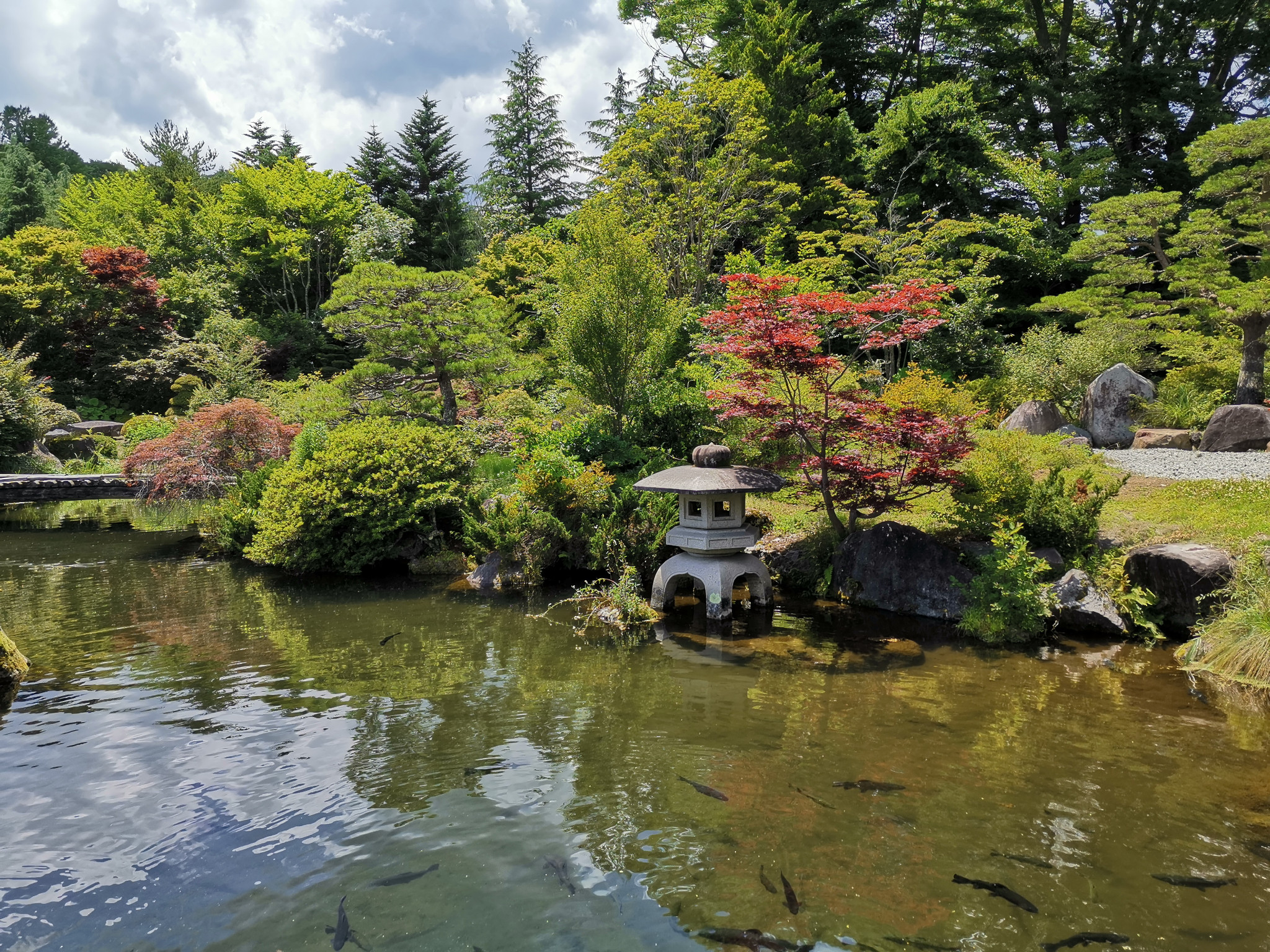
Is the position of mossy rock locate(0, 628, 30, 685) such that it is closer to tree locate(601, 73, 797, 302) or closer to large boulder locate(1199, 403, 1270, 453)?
tree locate(601, 73, 797, 302)

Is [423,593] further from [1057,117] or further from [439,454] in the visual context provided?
[1057,117]

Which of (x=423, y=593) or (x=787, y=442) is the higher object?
(x=787, y=442)

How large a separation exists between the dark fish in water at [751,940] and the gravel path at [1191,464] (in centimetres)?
986

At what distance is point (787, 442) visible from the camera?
41.0 feet

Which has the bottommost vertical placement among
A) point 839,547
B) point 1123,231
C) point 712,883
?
point 712,883

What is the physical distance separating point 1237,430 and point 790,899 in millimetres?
13249

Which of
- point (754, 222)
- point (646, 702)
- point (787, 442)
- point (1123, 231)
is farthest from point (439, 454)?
point (1123, 231)

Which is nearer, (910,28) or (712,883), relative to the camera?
(712,883)

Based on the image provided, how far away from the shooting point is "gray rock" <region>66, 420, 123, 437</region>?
2356 centimetres

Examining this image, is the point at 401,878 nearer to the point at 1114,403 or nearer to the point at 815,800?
the point at 815,800

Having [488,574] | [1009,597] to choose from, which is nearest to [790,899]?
[1009,597]

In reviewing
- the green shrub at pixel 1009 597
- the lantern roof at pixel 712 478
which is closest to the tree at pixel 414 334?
the lantern roof at pixel 712 478

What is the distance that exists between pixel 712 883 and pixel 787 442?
9.29m

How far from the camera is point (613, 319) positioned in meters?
12.3
